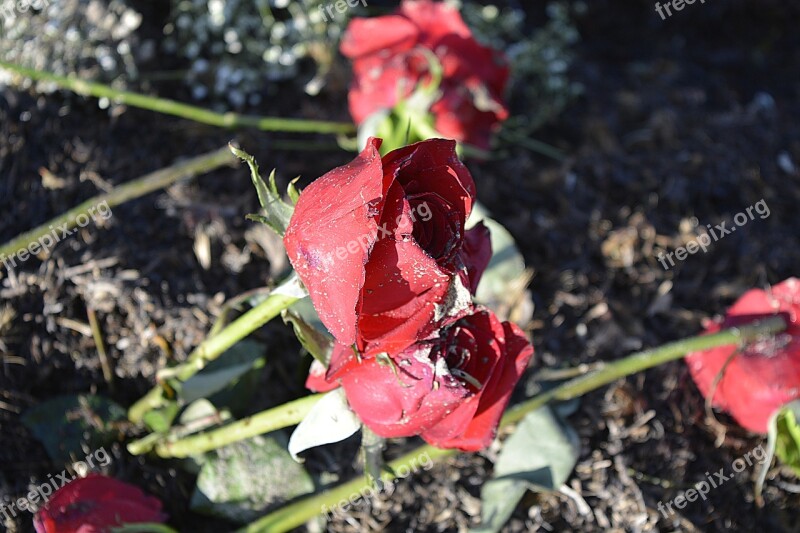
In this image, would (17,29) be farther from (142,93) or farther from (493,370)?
(493,370)

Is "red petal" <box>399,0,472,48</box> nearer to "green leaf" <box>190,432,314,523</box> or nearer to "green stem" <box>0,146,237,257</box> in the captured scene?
"green stem" <box>0,146,237,257</box>

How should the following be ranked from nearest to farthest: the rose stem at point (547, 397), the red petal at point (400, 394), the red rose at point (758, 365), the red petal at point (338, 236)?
the red petal at point (338, 236) → the red petal at point (400, 394) → the rose stem at point (547, 397) → the red rose at point (758, 365)

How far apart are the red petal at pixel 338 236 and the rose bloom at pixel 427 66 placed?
2.71 ft

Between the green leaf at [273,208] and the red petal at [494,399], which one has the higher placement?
the green leaf at [273,208]

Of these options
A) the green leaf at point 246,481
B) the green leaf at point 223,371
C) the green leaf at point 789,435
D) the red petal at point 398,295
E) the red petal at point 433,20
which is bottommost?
the green leaf at point 789,435

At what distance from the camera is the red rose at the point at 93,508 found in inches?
41.3

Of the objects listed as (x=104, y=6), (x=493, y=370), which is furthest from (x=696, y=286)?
(x=104, y=6)

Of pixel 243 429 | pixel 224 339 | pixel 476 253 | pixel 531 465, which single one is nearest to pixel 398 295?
pixel 476 253

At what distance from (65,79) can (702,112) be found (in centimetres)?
183

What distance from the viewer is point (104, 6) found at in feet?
6.20

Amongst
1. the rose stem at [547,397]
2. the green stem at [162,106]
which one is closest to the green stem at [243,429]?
the rose stem at [547,397]

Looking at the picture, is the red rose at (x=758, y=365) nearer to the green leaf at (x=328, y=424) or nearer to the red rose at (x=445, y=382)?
the red rose at (x=445, y=382)

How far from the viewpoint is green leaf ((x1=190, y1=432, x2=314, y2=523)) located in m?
1.32

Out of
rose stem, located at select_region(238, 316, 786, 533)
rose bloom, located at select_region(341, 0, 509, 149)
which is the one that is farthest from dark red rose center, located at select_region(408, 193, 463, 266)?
rose bloom, located at select_region(341, 0, 509, 149)
